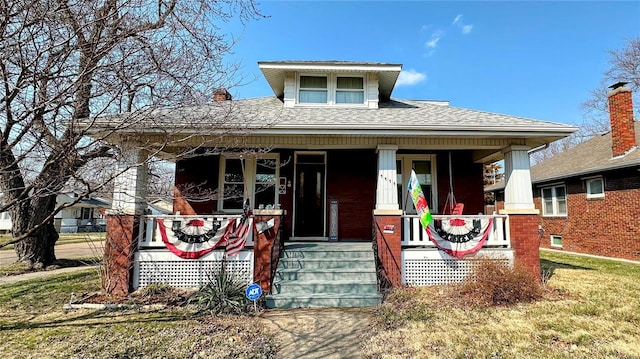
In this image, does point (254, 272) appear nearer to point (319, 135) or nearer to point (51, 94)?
point (319, 135)

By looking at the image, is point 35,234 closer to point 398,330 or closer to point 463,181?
point 398,330

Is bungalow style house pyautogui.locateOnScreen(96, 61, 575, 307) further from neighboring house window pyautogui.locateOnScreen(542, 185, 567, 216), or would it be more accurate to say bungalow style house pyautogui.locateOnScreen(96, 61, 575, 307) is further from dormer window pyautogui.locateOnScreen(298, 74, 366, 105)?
neighboring house window pyautogui.locateOnScreen(542, 185, 567, 216)

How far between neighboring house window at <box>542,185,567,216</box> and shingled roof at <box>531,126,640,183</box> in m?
0.72

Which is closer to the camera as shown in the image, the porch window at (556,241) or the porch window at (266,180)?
the porch window at (266,180)

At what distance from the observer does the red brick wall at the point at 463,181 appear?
10.3 meters

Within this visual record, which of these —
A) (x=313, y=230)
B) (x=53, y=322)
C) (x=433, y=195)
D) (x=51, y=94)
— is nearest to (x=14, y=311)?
(x=53, y=322)

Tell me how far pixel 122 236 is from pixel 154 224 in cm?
68

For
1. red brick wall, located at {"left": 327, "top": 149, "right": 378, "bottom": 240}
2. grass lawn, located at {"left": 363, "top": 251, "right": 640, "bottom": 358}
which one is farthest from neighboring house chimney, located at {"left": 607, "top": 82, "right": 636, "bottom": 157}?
red brick wall, located at {"left": 327, "top": 149, "right": 378, "bottom": 240}

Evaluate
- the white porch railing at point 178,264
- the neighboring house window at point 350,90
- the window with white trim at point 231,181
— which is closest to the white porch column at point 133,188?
the white porch railing at point 178,264

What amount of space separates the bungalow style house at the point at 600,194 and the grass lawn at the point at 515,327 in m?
7.27

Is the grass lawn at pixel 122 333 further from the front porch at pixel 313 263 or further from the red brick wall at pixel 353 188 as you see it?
the red brick wall at pixel 353 188

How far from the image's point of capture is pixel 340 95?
34.8 ft

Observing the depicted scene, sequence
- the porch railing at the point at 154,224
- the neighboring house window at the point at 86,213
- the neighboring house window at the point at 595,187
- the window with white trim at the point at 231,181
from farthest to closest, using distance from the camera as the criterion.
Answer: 1. the neighboring house window at the point at 86,213
2. the neighboring house window at the point at 595,187
3. the window with white trim at the point at 231,181
4. the porch railing at the point at 154,224

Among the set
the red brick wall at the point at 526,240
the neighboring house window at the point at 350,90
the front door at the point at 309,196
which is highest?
the neighboring house window at the point at 350,90
